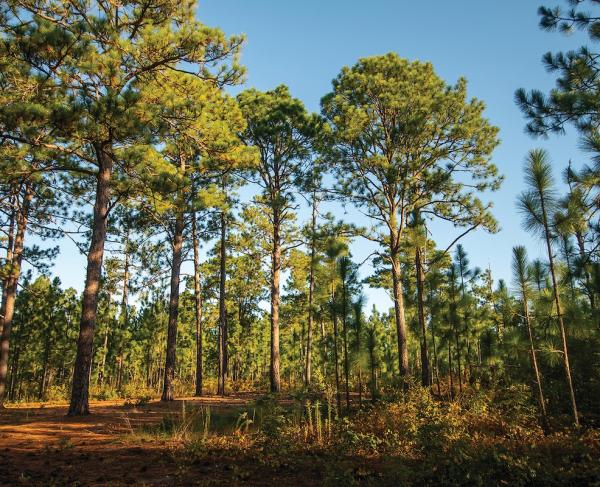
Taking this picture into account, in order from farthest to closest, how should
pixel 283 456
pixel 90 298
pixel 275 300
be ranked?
pixel 275 300 → pixel 90 298 → pixel 283 456

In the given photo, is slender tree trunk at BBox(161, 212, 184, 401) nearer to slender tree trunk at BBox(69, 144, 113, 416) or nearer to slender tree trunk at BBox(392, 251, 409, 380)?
slender tree trunk at BBox(69, 144, 113, 416)

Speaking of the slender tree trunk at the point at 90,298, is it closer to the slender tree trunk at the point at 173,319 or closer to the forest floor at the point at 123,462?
the forest floor at the point at 123,462

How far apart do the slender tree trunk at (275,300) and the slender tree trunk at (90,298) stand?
8.80 meters

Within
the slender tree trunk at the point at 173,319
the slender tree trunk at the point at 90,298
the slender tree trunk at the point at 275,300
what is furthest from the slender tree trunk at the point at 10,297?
the slender tree trunk at the point at 275,300

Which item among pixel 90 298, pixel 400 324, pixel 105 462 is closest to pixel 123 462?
pixel 105 462

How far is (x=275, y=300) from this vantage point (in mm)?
18047

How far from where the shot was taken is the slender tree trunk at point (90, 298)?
951cm

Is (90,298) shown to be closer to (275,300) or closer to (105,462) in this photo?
(105,462)

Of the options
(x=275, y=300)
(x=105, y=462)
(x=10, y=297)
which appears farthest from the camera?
(x=275, y=300)

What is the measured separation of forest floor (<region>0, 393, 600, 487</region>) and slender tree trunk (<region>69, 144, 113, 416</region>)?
111 cm

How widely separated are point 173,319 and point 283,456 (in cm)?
998

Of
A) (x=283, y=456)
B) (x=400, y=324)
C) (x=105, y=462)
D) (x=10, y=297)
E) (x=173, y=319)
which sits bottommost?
(x=283, y=456)

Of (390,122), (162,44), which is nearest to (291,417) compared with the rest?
(162,44)

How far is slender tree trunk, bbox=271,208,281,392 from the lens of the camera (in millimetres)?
17578
